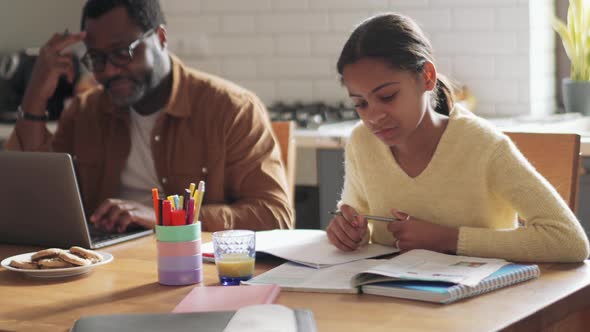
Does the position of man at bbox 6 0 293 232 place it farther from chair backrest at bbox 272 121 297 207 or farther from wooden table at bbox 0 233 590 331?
wooden table at bbox 0 233 590 331

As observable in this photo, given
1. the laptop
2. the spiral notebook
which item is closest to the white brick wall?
the laptop

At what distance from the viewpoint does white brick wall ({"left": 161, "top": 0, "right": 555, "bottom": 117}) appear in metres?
3.64

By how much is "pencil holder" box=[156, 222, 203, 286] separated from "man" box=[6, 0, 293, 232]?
0.71m

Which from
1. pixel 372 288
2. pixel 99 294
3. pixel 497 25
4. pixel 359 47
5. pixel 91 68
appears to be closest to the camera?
pixel 372 288

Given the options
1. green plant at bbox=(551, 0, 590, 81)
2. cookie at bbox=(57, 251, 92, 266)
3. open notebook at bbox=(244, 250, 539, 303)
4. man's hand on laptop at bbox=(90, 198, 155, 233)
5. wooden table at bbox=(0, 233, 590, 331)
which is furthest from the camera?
green plant at bbox=(551, 0, 590, 81)

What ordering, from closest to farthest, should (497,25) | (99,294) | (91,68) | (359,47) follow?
1. (99,294)
2. (359,47)
3. (91,68)
4. (497,25)

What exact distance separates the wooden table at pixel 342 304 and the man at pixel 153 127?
0.71 meters

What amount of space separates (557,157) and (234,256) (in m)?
0.89

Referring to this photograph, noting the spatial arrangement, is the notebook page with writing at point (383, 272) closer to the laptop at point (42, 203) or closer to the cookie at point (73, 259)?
the cookie at point (73, 259)

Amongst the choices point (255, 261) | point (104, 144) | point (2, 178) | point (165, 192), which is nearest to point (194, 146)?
point (165, 192)

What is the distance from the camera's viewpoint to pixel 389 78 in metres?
1.93

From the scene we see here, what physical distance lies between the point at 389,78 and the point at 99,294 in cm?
75

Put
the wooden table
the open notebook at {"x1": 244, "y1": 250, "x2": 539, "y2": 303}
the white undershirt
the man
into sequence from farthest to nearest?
the white undershirt < the man < the open notebook at {"x1": 244, "y1": 250, "x2": 539, "y2": 303} < the wooden table

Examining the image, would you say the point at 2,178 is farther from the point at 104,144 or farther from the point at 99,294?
the point at 104,144
